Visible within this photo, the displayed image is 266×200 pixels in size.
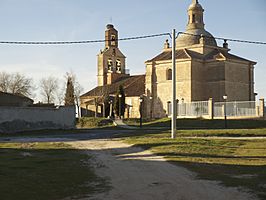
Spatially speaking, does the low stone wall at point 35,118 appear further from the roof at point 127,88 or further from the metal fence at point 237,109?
the roof at point 127,88

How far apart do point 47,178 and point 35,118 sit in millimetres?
24004

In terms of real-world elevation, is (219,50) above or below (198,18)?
below

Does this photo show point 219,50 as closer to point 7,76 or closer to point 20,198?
point 7,76

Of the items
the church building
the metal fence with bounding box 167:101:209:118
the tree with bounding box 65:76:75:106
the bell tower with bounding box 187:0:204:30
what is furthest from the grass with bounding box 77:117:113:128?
the bell tower with bounding box 187:0:204:30

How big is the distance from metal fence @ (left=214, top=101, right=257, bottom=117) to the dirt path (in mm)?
29998

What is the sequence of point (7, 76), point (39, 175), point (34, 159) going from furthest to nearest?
point (7, 76) < point (34, 159) < point (39, 175)

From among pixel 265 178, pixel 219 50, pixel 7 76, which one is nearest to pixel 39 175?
pixel 265 178

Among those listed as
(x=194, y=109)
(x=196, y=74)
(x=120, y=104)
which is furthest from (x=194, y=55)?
(x=194, y=109)

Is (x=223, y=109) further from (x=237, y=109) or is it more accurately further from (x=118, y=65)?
(x=118, y=65)

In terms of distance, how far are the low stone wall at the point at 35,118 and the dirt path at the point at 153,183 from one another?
736 inches

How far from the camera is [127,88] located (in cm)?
6856

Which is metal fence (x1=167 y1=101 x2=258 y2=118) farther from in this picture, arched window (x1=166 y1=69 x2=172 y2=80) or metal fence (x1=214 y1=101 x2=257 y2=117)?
arched window (x1=166 y1=69 x2=172 y2=80)

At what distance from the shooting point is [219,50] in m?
61.0

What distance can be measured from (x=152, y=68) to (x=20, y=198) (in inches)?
2075
